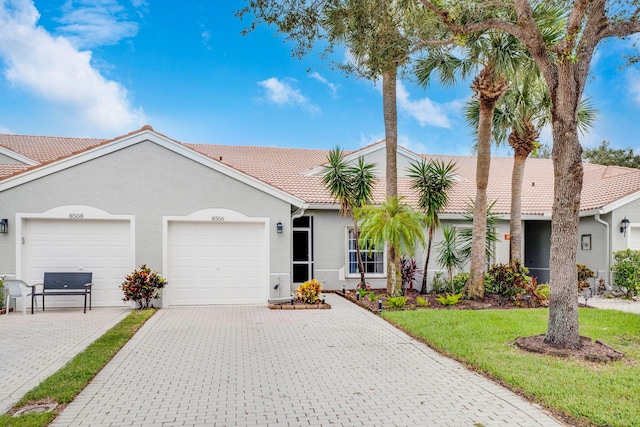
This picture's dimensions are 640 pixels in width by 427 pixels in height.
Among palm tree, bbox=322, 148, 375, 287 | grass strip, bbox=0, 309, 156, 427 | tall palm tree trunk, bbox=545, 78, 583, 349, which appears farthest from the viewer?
palm tree, bbox=322, 148, 375, 287

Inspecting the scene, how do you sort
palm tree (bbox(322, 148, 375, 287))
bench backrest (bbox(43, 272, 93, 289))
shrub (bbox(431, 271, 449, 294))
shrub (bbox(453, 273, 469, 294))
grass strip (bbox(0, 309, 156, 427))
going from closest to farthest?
1. grass strip (bbox(0, 309, 156, 427))
2. bench backrest (bbox(43, 272, 93, 289))
3. palm tree (bbox(322, 148, 375, 287))
4. shrub (bbox(453, 273, 469, 294))
5. shrub (bbox(431, 271, 449, 294))

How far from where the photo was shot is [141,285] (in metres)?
11.2

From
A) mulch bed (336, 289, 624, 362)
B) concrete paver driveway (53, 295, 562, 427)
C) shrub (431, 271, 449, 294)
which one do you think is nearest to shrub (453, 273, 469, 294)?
shrub (431, 271, 449, 294)

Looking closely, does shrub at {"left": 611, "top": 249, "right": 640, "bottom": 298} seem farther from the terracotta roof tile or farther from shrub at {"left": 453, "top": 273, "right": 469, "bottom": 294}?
the terracotta roof tile

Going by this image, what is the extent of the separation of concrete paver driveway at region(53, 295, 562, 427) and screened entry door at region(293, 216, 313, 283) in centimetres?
612

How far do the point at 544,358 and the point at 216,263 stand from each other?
853cm

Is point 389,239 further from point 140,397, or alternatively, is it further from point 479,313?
point 140,397

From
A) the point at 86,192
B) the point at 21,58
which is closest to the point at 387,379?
the point at 86,192

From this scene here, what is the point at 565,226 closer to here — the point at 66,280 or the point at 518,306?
the point at 518,306

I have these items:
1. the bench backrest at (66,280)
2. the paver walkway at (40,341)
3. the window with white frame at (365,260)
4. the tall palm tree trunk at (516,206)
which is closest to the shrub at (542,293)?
the tall palm tree trunk at (516,206)

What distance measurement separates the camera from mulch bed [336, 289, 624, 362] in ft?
23.1

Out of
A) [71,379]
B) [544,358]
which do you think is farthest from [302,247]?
[71,379]

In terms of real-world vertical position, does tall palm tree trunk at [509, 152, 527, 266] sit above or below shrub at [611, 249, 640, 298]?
above

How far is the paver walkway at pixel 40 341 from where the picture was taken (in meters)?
6.02
